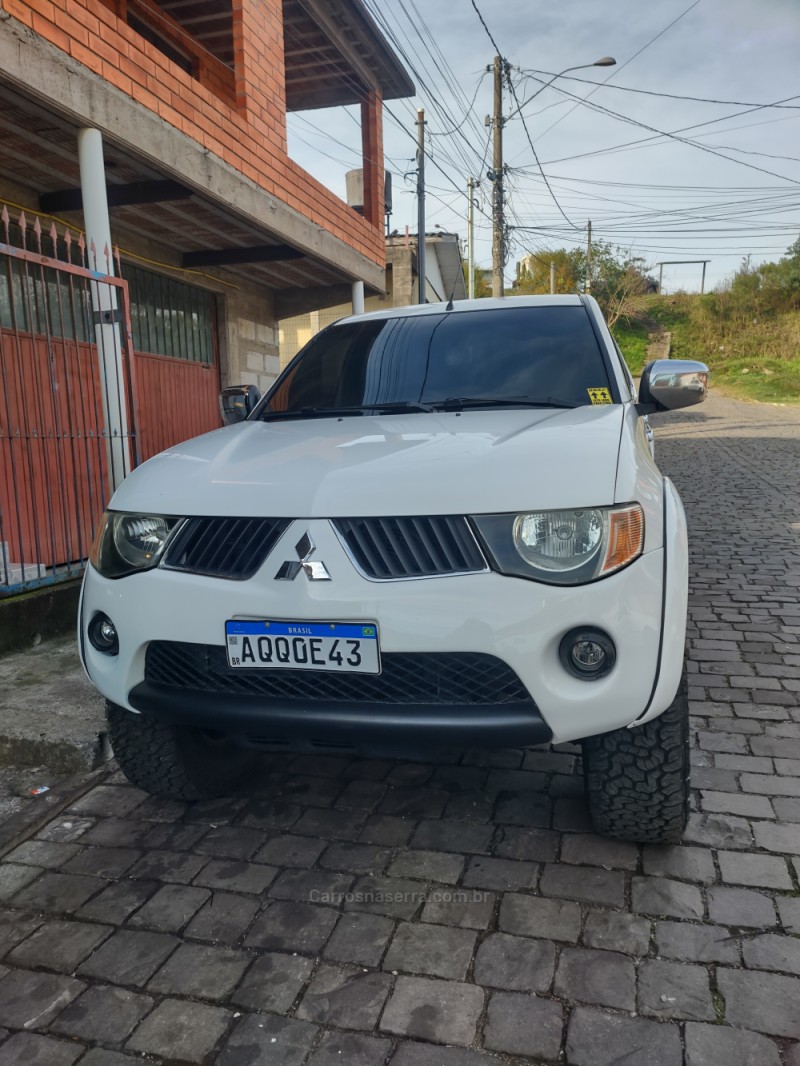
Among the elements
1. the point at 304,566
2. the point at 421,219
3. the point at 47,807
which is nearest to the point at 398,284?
the point at 421,219

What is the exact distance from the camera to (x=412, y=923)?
2221mm

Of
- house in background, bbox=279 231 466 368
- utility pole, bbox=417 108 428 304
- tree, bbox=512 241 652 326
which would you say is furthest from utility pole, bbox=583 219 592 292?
utility pole, bbox=417 108 428 304

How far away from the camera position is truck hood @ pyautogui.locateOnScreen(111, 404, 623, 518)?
84.8 inches

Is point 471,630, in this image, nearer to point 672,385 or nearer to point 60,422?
point 672,385

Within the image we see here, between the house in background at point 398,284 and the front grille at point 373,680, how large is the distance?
18696 mm

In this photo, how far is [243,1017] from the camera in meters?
1.91

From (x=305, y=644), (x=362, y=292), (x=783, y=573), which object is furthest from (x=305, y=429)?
(x=362, y=292)

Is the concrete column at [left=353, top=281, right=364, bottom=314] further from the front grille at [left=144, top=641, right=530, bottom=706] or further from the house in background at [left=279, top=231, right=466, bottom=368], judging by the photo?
the house in background at [left=279, top=231, right=466, bottom=368]

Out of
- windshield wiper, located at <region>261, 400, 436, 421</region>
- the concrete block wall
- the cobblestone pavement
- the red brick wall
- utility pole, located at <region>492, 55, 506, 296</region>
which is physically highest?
utility pole, located at <region>492, 55, 506, 296</region>

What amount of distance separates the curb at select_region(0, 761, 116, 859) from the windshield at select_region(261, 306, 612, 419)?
162 cm

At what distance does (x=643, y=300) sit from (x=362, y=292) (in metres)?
36.7

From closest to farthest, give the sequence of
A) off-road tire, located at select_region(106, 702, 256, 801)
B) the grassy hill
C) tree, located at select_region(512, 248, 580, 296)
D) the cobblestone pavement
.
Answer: the cobblestone pavement, off-road tire, located at select_region(106, 702, 256, 801), the grassy hill, tree, located at select_region(512, 248, 580, 296)

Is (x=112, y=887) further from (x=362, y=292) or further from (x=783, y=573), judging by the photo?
(x=362, y=292)

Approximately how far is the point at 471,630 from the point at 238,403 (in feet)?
7.72
